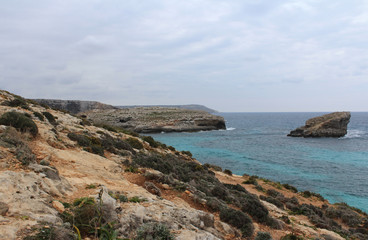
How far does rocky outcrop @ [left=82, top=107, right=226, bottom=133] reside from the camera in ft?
238

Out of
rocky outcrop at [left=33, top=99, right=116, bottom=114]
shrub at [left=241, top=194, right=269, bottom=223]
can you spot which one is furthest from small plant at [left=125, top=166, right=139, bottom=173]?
rocky outcrop at [left=33, top=99, right=116, bottom=114]

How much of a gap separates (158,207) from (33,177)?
3.88 m

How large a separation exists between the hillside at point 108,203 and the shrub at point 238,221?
0.11 ft

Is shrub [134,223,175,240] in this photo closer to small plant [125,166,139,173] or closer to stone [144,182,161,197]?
stone [144,182,161,197]

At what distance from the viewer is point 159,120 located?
3049 inches

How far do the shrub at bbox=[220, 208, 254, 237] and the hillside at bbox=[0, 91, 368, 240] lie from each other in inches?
1.4

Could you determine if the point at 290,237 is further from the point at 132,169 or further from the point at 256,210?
the point at 132,169

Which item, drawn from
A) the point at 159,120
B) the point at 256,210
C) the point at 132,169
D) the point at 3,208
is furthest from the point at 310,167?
the point at 159,120

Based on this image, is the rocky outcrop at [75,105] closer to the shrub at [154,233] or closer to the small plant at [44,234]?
the small plant at [44,234]

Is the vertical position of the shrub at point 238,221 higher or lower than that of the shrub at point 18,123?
lower

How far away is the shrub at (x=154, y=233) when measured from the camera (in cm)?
490

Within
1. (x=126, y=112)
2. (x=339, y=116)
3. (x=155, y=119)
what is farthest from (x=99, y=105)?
(x=339, y=116)

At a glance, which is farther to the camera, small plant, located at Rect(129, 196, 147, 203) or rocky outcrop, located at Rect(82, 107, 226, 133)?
rocky outcrop, located at Rect(82, 107, 226, 133)

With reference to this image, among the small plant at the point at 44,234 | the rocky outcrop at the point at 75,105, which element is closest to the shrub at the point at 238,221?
the small plant at the point at 44,234
